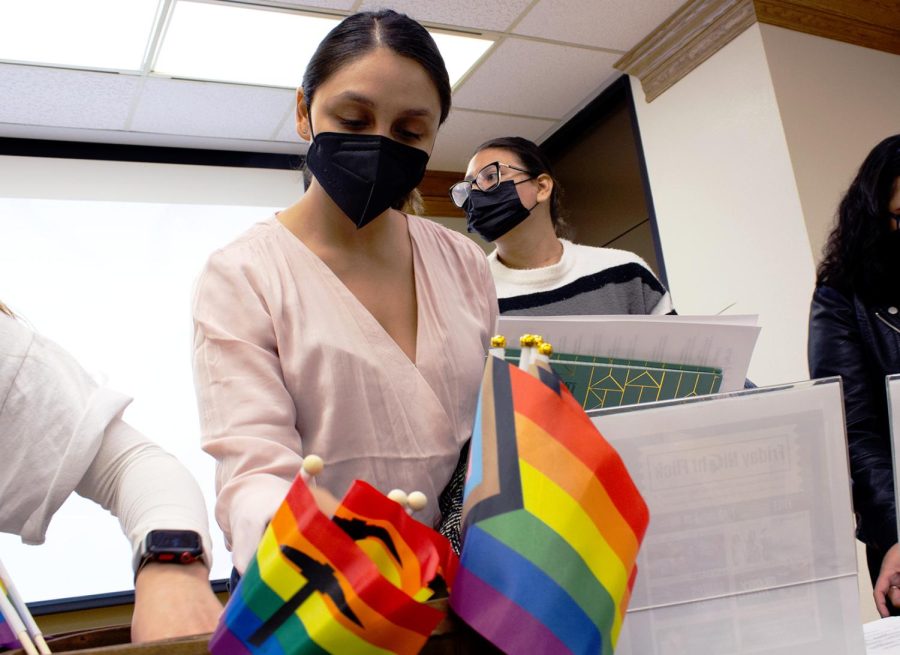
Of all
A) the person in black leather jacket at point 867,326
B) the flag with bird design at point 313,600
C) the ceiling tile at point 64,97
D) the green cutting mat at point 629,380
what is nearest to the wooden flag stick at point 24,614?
the flag with bird design at point 313,600

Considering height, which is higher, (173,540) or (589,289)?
(589,289)

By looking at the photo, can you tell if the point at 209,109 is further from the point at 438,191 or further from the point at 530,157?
the point at 530,157

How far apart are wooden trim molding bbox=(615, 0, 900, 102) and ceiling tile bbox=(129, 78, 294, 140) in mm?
1628

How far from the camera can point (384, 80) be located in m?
1.03

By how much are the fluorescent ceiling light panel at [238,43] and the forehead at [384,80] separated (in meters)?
2.47

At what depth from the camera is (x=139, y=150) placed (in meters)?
4.23

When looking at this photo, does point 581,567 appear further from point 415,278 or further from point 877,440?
point 877,440

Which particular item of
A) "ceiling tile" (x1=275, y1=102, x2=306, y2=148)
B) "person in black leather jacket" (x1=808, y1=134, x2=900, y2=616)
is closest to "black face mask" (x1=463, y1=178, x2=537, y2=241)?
"person in black leather jacket" (x1=808, y1=134, x2=900, y2=616)

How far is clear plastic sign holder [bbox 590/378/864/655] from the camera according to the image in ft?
2.29

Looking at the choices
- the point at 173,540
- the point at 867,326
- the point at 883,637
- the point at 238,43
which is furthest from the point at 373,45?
the point at 238,43

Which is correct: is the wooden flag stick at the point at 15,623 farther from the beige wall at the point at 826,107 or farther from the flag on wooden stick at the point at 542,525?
the beige wall at the point at 826,107

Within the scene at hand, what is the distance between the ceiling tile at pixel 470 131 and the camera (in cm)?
437

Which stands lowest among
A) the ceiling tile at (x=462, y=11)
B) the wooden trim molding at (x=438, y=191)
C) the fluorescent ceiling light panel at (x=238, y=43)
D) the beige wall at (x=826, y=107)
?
the beige wall at (x=826, y=107)

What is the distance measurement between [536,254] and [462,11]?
1487 mm
